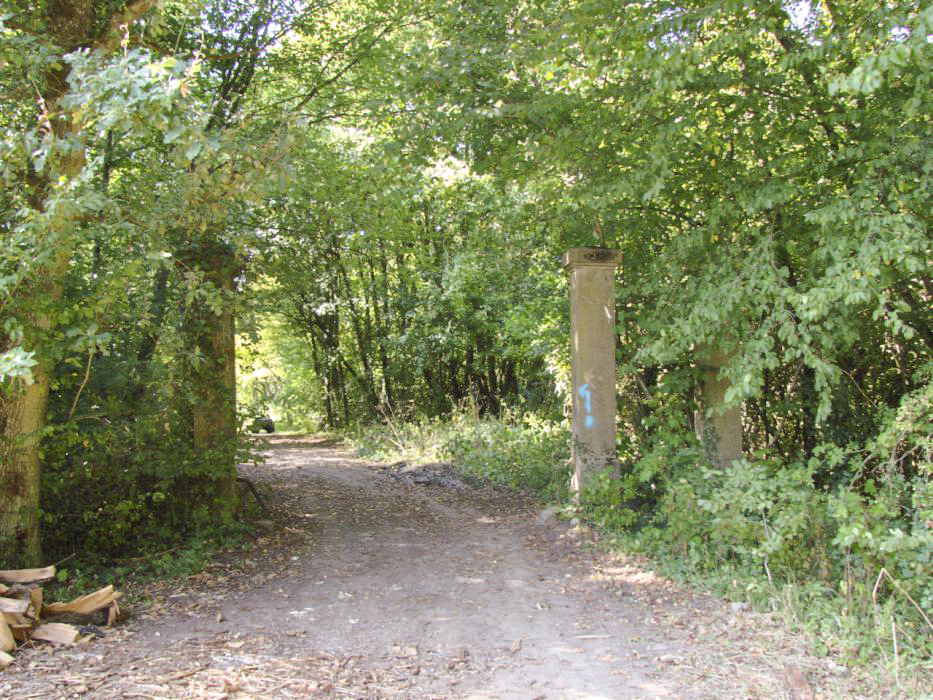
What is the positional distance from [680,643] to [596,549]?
2.24 m

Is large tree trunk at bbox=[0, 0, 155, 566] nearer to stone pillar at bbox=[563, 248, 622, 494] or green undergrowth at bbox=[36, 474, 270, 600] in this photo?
green undergrowth at bbox=[36, 474, 270, 600]

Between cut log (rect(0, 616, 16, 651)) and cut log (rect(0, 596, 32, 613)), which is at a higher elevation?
cut log (rect(0, 596, 32, 613))

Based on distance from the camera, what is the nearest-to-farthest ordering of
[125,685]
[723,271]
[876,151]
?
[125,685] → [876,151] → [723,271]

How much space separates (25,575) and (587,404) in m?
5.46

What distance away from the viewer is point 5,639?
400 cm

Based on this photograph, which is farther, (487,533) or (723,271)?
(487,533)

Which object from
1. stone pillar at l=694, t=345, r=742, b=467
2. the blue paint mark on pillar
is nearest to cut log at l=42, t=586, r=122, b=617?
the blue paint mark on pillar

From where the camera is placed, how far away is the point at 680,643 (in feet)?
14.8

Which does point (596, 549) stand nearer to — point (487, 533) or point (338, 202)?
point (487, 533)

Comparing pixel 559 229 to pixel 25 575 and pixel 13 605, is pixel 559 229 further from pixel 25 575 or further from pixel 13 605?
pixel 13 605

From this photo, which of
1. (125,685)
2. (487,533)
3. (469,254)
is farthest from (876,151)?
(469,254)

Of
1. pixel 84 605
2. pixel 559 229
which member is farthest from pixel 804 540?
pixel 84 605

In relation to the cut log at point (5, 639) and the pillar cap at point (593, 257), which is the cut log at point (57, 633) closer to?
the cut log at point (5, 639)

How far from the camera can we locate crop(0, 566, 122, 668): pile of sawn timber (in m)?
4.14
